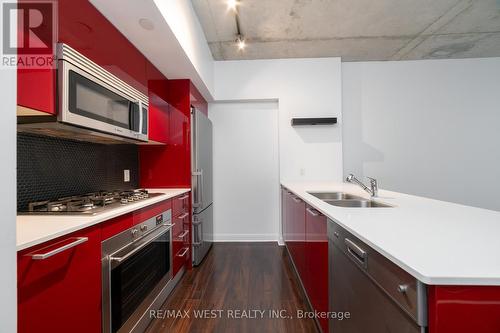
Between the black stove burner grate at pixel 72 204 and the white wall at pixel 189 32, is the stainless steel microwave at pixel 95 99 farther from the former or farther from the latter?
the white wall at pixel 189 32

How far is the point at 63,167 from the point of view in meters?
1.56

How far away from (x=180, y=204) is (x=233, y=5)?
2.02 m

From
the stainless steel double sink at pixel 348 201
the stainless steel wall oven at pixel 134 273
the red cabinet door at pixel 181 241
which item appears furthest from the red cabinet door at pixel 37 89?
the stainless steel double sink at pixel 348 201

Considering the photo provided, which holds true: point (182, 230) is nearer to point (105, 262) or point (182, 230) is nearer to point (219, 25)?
point (105, 262)

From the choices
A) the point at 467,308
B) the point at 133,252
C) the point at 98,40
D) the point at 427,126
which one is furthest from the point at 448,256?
the point at 427,126

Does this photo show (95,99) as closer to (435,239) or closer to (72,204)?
(72,204)

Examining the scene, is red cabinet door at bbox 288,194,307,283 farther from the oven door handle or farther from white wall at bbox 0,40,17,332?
white wall at bbox 0,40,17,332

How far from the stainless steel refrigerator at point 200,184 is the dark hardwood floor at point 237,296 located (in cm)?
22

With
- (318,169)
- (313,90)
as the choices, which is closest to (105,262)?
(318,169)

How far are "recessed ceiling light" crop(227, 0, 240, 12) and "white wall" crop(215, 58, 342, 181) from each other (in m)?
1.11

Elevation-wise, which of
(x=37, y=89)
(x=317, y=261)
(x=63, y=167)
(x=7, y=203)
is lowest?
(x=317, y=261)

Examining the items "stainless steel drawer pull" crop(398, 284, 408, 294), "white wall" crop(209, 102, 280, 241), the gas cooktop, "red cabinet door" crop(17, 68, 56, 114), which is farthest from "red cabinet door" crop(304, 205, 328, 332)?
"white wall" crop(209, 102, 280, 241)

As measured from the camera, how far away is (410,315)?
0.62m

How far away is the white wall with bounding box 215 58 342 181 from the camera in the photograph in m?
3.31
